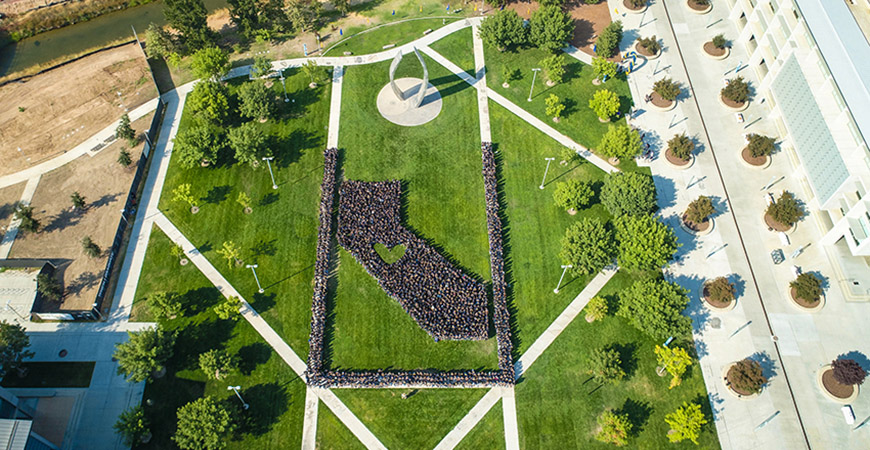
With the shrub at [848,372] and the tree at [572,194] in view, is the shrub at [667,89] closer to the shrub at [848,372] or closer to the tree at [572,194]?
the tree at [572,194]

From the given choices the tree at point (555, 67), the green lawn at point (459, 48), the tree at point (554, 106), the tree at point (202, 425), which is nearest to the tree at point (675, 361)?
the tree at point (554, 106)

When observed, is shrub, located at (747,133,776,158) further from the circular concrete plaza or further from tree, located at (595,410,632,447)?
the circular concrete plaza

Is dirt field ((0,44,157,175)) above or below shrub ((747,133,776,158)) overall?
above

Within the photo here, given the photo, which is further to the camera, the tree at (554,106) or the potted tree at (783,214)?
the tree at (554,106)

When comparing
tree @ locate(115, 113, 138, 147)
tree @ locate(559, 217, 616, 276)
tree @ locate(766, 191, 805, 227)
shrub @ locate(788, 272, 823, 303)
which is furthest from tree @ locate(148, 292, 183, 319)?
tree @ locate(766, 191, 805, 227)

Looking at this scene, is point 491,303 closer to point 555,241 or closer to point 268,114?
point 555,241

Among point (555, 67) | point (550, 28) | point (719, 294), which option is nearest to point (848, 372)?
point (719, 294)

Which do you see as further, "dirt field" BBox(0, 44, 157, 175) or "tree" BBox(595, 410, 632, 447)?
"dirt field" BBox(0, 44, 157, 175)
